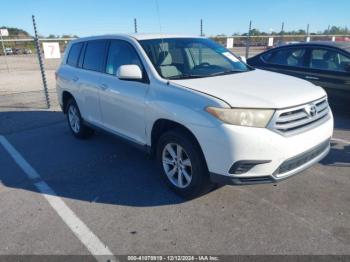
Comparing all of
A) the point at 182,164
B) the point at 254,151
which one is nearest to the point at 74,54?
the point at 182,164

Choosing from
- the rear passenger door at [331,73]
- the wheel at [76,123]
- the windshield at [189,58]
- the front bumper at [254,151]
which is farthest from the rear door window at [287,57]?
the wheel at [76,123]

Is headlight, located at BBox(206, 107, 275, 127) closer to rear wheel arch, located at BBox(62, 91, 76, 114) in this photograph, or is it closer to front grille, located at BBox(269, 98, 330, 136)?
front grille, located at BBox(269, 98, 330, 136)

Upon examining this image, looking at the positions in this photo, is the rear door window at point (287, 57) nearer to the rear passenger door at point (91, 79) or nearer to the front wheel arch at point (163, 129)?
the rear passenger door at point (91, 79)

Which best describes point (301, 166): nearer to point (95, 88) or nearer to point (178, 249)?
point (178, 249)

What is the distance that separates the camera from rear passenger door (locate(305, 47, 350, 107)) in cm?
618

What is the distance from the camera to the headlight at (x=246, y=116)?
300cm

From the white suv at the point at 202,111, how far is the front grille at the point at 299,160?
1 centimetres

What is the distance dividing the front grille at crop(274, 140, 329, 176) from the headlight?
0.46 meters

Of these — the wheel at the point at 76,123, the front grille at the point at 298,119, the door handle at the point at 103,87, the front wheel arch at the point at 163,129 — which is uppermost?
the door handle at the point at 103,87

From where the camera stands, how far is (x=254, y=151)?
2.96 metres

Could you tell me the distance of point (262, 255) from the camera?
2.75 meters

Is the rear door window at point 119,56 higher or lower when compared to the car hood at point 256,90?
higher

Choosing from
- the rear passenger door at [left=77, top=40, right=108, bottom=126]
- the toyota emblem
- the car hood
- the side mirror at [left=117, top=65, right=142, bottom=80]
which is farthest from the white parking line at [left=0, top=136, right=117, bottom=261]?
the toyota emblem

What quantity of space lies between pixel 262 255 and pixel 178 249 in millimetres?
730
